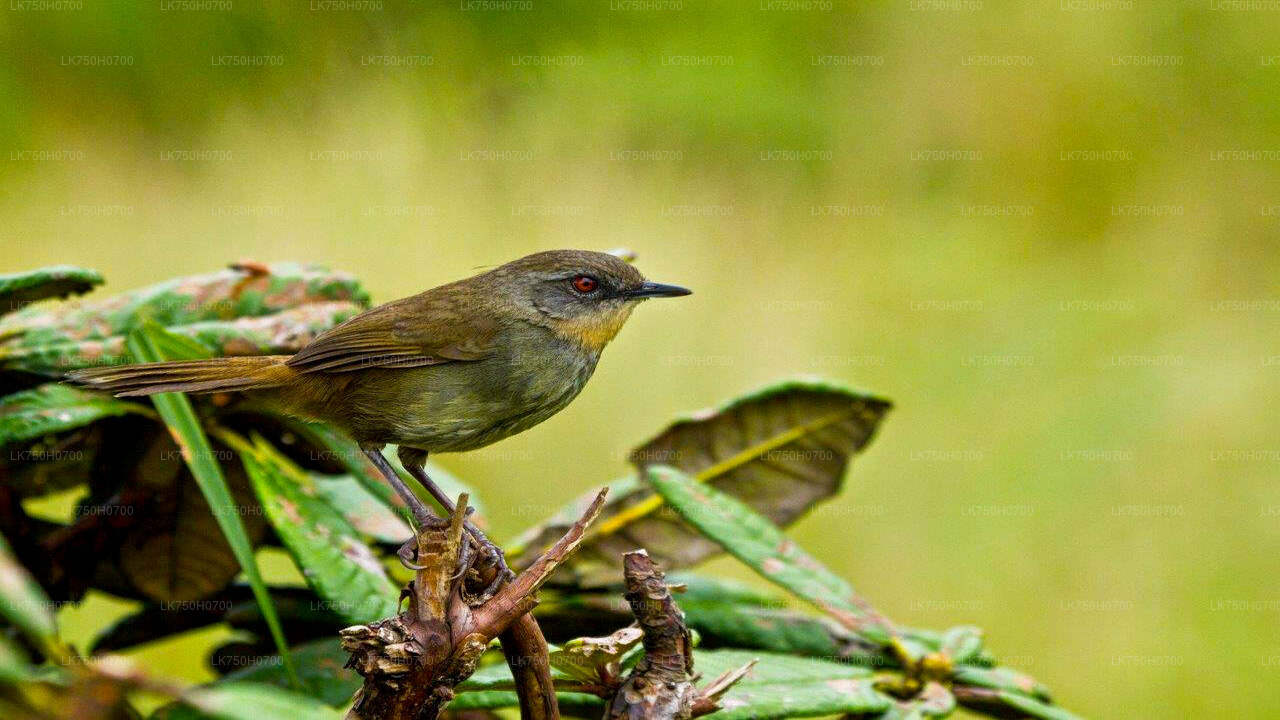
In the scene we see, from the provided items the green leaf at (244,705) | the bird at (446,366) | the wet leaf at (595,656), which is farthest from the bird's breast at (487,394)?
the green leaf at (244,705)

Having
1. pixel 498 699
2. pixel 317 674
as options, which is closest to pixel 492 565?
pixel 498 699

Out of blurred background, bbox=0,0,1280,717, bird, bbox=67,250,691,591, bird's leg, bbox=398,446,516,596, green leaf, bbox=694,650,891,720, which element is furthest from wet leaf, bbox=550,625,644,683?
blurred background, bbox=0,0,1280,717

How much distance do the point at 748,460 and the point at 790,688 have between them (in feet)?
2.75

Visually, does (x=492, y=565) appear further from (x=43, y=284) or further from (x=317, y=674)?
(x=43, y=284)

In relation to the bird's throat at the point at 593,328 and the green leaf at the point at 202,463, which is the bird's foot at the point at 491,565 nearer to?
the green leaf at the point at 202,463

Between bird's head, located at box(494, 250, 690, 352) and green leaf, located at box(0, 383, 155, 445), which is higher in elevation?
bird's head, located at box(494, 250, 690, 352)

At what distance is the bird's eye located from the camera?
278cm

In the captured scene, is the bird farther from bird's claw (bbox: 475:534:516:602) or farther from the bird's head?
bird's claw (bbox: 475:534:516:602)

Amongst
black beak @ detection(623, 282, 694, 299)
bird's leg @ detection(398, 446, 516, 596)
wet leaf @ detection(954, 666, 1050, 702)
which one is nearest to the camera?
bird's leg @ detection(398, 446, 516, 596)

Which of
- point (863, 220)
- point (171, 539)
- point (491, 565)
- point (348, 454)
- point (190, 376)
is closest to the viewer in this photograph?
point (491, 565)

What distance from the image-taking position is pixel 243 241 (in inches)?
172

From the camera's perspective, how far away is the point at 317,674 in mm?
2223

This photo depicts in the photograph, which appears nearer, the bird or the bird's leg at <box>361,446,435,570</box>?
the bird's leg at <box>361,446,435,570</box>

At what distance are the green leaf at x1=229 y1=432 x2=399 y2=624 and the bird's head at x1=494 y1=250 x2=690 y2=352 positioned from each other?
0.68 meters
